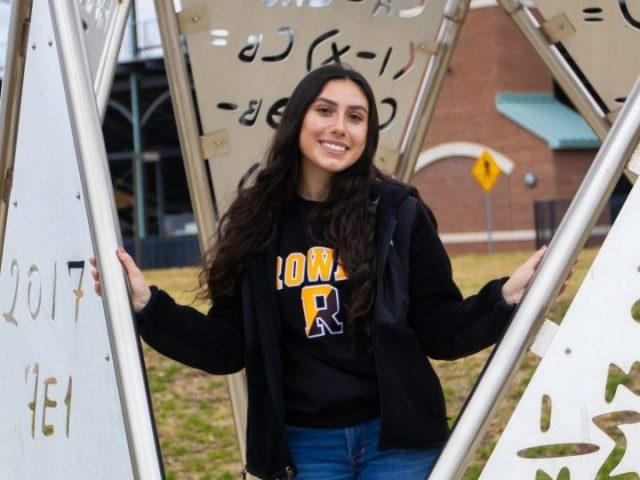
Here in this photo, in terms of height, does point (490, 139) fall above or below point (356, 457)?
below

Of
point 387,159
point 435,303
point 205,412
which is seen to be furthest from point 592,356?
point 205,412

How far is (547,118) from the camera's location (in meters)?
25.3

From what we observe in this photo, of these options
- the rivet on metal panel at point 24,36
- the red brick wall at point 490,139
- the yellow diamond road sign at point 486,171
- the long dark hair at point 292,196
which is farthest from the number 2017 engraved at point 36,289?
the red brick wall at point 490,139

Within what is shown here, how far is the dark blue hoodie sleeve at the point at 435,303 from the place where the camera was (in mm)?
2500

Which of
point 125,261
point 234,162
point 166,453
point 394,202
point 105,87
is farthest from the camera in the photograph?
point 166,453

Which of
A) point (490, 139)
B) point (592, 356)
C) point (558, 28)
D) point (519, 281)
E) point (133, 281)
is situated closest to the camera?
point (592, 356)

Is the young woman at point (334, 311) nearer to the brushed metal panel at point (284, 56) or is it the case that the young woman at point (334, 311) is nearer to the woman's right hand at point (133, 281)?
the woman's right hand at point (133, 281)

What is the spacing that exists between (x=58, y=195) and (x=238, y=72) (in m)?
1.76

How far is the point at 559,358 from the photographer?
2.12 meters

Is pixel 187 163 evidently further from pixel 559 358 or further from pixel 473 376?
pixel 473 376

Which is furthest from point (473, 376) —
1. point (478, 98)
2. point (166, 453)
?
point (478, 98)

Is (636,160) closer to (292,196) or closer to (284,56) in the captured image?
(292,196)

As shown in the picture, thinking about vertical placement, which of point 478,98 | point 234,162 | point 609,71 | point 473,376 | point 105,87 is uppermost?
point 105,87

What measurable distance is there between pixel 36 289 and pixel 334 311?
2.27ft
